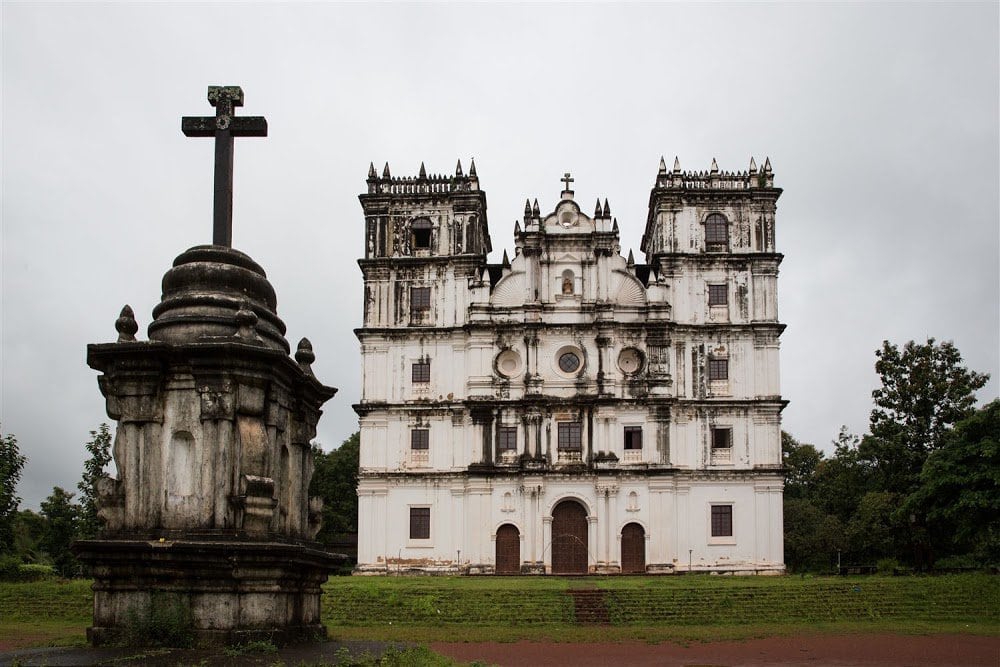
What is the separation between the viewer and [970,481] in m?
31.7

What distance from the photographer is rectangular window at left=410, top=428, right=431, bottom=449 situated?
1660 inches

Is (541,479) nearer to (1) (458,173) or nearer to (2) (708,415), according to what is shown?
(2) (708,415)

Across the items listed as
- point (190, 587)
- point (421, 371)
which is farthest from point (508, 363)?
point (190, 587)

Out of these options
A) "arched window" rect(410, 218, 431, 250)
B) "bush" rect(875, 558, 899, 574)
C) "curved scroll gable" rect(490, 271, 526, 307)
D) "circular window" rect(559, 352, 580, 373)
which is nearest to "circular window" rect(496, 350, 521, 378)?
"circular window" rect(559, 352, 580, 373)

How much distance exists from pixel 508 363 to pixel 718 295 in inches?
363

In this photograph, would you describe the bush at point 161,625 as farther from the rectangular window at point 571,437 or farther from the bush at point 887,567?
the bush at point 887,567

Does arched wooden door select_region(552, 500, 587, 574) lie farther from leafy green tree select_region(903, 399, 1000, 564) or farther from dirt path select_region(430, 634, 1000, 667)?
dirt path select_region(430, 634, 1000, 667)

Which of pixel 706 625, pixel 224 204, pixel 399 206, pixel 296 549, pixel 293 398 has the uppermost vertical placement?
pixel 399 206

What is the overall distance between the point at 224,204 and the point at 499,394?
30.6m

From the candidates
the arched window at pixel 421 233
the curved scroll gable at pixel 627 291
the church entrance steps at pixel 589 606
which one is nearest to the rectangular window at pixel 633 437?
the curved scroll gable at pixel 627 291

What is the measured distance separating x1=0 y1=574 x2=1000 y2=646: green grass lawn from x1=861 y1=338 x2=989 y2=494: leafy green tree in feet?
40.7

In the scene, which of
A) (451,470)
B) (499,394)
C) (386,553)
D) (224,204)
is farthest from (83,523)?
(224,204)

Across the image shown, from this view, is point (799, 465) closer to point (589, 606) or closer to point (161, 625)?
point (589, 606)

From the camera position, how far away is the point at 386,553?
135 feet
